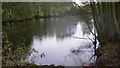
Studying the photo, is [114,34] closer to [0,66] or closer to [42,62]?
[42,62]

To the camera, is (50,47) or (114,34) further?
(50,47)

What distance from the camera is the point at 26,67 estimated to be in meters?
2.84

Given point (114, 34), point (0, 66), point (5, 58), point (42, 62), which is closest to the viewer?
point (0, 66)

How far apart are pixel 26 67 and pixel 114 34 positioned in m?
2.88

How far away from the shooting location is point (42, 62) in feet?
13.9

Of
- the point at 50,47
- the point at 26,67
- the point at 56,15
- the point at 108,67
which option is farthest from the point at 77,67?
the point at 56,15

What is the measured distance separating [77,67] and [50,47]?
2163 mm

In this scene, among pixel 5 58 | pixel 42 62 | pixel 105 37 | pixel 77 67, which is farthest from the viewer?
pixel 105 37

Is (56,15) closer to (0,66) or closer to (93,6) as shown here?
(93,6)

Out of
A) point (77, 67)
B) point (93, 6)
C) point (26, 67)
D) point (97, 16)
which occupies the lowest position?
point (77, 67)

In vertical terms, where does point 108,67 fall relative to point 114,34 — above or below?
below

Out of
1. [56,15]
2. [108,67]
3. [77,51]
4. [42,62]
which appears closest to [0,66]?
[42,62]

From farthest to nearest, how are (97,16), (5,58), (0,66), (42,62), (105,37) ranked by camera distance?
(97,16)
(105,37)
(42,62)
(5,58)
(0,66)

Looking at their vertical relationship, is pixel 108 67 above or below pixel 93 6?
below
